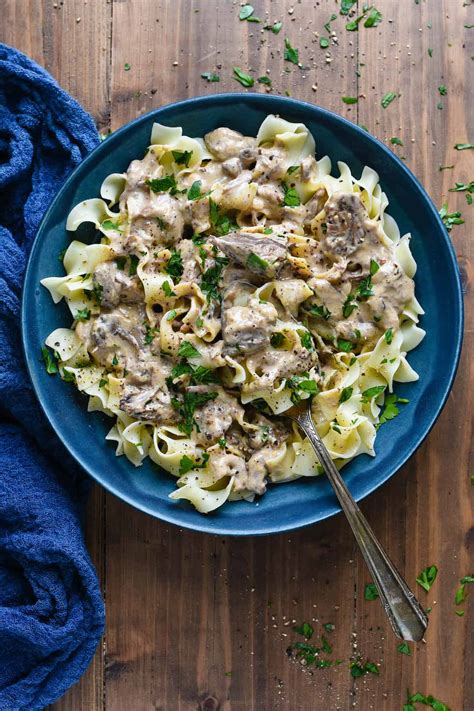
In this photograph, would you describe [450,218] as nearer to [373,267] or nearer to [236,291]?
[373,267]

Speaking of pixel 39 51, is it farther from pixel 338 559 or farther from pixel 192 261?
pixel 338 559

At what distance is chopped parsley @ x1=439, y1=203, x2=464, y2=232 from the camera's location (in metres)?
4.02

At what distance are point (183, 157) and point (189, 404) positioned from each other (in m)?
1.17

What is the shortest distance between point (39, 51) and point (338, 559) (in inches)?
122

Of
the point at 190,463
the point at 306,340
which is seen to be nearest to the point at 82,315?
the point at 190,463

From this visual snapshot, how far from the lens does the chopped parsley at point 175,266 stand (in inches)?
141

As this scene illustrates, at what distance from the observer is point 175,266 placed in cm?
360

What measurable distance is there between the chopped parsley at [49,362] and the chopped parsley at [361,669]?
86.7 inches

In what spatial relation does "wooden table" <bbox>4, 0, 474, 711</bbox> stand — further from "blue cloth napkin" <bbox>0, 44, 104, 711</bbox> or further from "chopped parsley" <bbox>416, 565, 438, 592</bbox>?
"blue cloth napkin" <bbox>0, 44, 104, 711</bbox>

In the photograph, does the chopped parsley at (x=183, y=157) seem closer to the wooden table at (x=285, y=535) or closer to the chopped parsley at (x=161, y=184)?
the chopped parsley at (x=161, y=184)

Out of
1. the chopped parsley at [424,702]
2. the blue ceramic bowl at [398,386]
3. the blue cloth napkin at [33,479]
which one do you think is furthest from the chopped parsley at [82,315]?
the chopped parsley at [424,702]

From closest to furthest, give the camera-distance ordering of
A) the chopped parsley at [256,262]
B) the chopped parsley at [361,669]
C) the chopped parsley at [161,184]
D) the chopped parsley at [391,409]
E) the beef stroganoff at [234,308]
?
1. the chopped parsley at [256,262]
2. the beef stroganoff at [234,308]
3. the chopped parsley at [161,184]
4. the chopped parsley at [391,409]
5. the chopped parsley at [361,669]

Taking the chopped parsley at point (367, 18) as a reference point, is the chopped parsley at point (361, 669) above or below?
below

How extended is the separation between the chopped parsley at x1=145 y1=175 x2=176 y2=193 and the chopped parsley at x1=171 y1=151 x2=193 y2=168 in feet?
0.39
